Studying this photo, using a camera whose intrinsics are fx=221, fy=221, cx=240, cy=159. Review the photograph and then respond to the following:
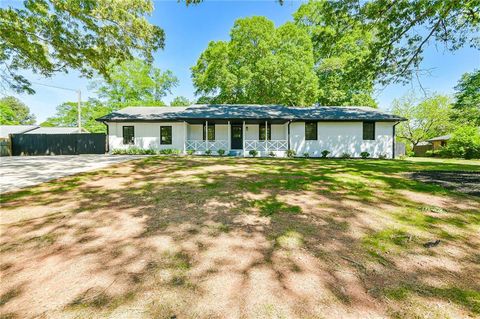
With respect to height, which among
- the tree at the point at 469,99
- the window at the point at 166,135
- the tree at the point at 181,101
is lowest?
the window at the point at 166,135

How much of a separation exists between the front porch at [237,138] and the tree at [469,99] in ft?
73.6

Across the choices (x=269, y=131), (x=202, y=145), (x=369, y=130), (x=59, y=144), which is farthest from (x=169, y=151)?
(x=369, y=130)

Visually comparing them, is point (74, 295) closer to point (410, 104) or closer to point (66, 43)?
point (66, 43)

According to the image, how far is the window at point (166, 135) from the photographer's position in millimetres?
18141

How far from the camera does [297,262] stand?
2.69m

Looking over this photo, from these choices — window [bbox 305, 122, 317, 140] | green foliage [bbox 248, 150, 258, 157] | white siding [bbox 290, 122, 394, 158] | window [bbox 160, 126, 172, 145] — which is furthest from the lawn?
window [bbox 160, 126, 172, 145]

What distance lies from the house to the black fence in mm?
1871

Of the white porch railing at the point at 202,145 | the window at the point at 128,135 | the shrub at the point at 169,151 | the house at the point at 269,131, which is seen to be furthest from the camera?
the window at the point at 128,135

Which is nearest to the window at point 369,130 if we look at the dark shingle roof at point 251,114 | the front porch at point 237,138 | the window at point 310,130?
the dark shingle roof at point 251,114

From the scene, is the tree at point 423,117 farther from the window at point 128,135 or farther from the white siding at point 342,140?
the window at point 128,135

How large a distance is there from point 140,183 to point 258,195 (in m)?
3.55

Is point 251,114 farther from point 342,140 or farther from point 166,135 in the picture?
point 342,140

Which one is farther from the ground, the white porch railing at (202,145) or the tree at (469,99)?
the tree at (469,99)

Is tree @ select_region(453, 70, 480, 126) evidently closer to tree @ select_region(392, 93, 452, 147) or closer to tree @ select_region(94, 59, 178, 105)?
tree @ select_region(392, 93, 452, 147)
